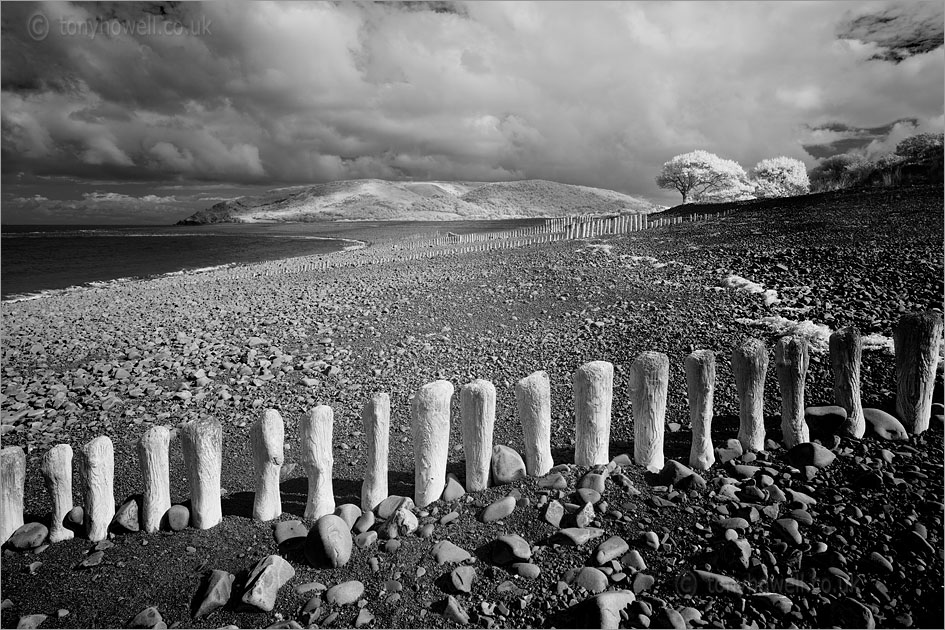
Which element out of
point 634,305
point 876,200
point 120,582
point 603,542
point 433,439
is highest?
point 876,200

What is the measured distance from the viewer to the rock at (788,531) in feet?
10.4

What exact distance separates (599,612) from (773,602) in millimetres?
933

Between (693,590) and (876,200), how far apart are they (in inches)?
971

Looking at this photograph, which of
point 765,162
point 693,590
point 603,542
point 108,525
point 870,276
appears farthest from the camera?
point 765,162

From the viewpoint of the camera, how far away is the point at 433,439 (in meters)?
4.00

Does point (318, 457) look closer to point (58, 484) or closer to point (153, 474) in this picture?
point (153, 474)

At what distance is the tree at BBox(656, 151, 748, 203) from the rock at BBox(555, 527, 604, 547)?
244 ft

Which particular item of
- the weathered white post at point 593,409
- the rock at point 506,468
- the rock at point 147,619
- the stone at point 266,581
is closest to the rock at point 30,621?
the rock at point 147,619

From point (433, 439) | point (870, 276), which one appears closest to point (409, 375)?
point (433, 439)

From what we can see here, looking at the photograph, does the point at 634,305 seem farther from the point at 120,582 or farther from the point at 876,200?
the point at 876,200

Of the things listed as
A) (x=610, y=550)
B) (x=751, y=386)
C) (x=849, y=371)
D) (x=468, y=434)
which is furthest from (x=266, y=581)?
(x=849, y=371)

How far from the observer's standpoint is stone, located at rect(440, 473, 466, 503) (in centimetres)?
402

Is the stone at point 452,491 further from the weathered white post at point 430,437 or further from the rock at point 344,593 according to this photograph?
the rock at point 344,593

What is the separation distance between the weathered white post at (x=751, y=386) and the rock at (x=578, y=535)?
1.68 m
